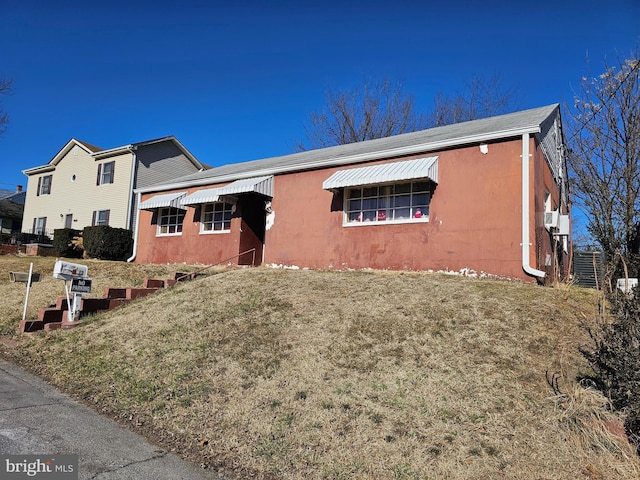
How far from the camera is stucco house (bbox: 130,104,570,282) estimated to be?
31.5 feet

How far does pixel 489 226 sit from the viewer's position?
382 inches

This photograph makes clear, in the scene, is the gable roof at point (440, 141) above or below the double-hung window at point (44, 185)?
below

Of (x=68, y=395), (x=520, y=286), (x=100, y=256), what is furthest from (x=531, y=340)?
(x=100, y=256)

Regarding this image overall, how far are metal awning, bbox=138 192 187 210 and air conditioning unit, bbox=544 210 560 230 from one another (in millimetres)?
11226

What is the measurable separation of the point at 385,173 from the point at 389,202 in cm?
95

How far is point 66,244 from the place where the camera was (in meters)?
20.1

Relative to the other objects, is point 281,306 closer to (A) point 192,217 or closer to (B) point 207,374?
(B) point 207,374

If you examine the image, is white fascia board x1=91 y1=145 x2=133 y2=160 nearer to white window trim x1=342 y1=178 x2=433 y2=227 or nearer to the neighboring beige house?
the neighboring beige house

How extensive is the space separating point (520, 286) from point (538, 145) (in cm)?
399

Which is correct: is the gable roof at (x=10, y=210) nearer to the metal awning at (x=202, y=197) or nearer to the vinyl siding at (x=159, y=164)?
the vinyl siding at (x=159, y=164)

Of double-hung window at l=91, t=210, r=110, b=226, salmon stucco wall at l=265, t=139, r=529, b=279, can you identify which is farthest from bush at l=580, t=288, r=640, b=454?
double-hung window at l=91, t=210, r=110, b=226

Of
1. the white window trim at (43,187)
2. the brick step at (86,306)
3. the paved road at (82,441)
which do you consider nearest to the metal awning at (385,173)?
the brick step at (86,306)

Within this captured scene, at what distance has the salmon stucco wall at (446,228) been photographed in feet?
31.4

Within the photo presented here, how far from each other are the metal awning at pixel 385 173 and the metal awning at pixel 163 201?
602 cm
